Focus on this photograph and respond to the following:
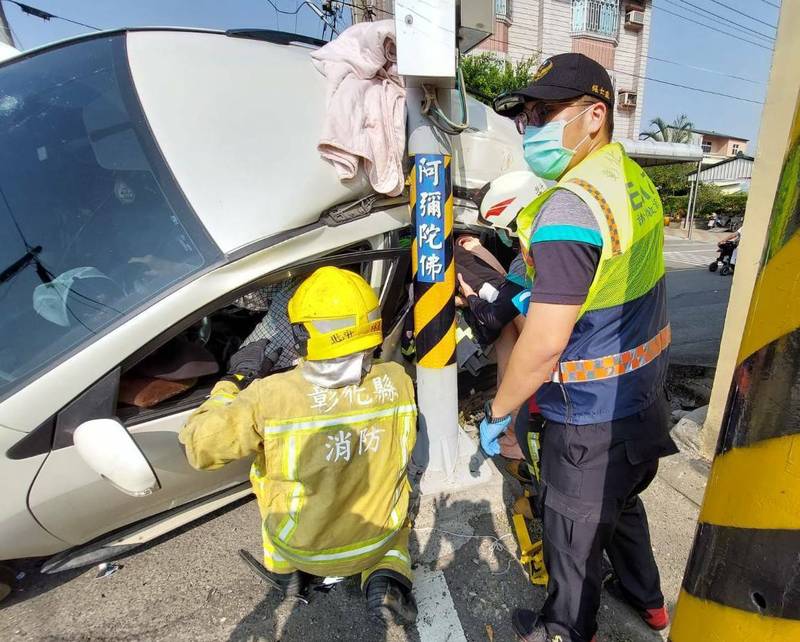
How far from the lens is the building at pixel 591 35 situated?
16625 mm

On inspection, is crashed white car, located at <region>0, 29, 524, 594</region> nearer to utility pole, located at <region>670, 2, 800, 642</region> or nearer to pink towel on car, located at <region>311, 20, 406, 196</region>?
pink towel on car, located at <region>311, 20, 406, 196</region>

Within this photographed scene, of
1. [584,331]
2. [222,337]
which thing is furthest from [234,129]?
[584,331]

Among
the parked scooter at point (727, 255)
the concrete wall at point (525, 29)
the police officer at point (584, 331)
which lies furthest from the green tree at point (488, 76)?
the police officer at point (584, 331)

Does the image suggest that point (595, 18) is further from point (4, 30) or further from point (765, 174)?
point (4, 30)

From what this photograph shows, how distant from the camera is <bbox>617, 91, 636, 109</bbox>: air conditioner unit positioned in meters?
18.7

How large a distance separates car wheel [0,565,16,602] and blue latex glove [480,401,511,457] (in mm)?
2189

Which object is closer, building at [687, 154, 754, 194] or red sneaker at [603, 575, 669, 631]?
red sneaker at [603, 575, 669, 631]

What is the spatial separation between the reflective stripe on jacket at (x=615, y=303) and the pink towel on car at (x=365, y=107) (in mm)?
911

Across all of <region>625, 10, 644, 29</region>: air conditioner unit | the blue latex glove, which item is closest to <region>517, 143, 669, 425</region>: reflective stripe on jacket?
the blue latex glove

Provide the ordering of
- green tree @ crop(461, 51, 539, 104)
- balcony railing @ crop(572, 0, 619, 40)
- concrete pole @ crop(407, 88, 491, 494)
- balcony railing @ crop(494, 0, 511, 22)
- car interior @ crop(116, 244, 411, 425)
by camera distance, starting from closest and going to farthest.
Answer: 1. car interior @ crop(116, 244, 411, 425)
2. concrete pole @ crop(407, 88, 491, 494)
3. green tree @ crop(461, 51, 539, 104)
4. balcony railing @ crop(494, 0, 511, 22)
5. balcony railing @ crop(572, 0, 619, 40)

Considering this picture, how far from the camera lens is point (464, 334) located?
2.75m

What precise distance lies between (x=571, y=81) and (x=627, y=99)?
21858mm

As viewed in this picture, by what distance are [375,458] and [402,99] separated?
1724mm

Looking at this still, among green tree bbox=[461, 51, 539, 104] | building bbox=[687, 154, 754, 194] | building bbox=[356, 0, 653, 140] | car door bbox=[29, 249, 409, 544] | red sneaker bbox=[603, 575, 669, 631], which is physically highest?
building bbox=[356, 0, 653, 140]
